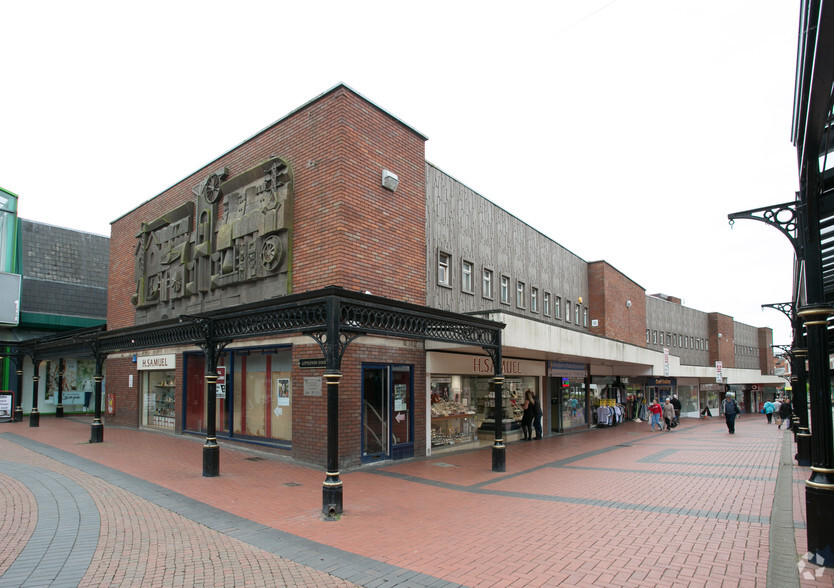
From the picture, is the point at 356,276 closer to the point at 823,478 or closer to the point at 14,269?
the point at 823,478

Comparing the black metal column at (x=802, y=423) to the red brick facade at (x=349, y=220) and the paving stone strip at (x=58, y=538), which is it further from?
the paving stone strip at (x=58, y=538)

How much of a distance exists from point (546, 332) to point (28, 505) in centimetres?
1219

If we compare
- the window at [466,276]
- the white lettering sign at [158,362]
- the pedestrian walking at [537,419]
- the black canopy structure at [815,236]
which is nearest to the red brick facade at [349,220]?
the window at [466,276]

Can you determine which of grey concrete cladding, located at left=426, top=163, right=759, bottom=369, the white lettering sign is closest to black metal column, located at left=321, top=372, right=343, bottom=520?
grey concrete cladding, located at left=426, top=163, right=759, bottom=369

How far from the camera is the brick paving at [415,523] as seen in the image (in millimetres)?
5496

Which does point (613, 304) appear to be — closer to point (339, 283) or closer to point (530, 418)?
point (530, 418)

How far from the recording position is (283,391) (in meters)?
13.2

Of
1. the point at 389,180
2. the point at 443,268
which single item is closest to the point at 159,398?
the point at 443,268

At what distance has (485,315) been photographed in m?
13.2

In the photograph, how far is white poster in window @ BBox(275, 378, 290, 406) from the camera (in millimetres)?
13023

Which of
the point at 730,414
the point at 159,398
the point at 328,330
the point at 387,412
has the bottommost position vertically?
the point at 730,414

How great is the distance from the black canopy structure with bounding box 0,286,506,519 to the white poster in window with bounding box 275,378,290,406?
7.24 ft

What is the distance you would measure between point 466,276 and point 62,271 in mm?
20924

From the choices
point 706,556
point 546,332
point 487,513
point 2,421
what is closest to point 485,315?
point 546,332
